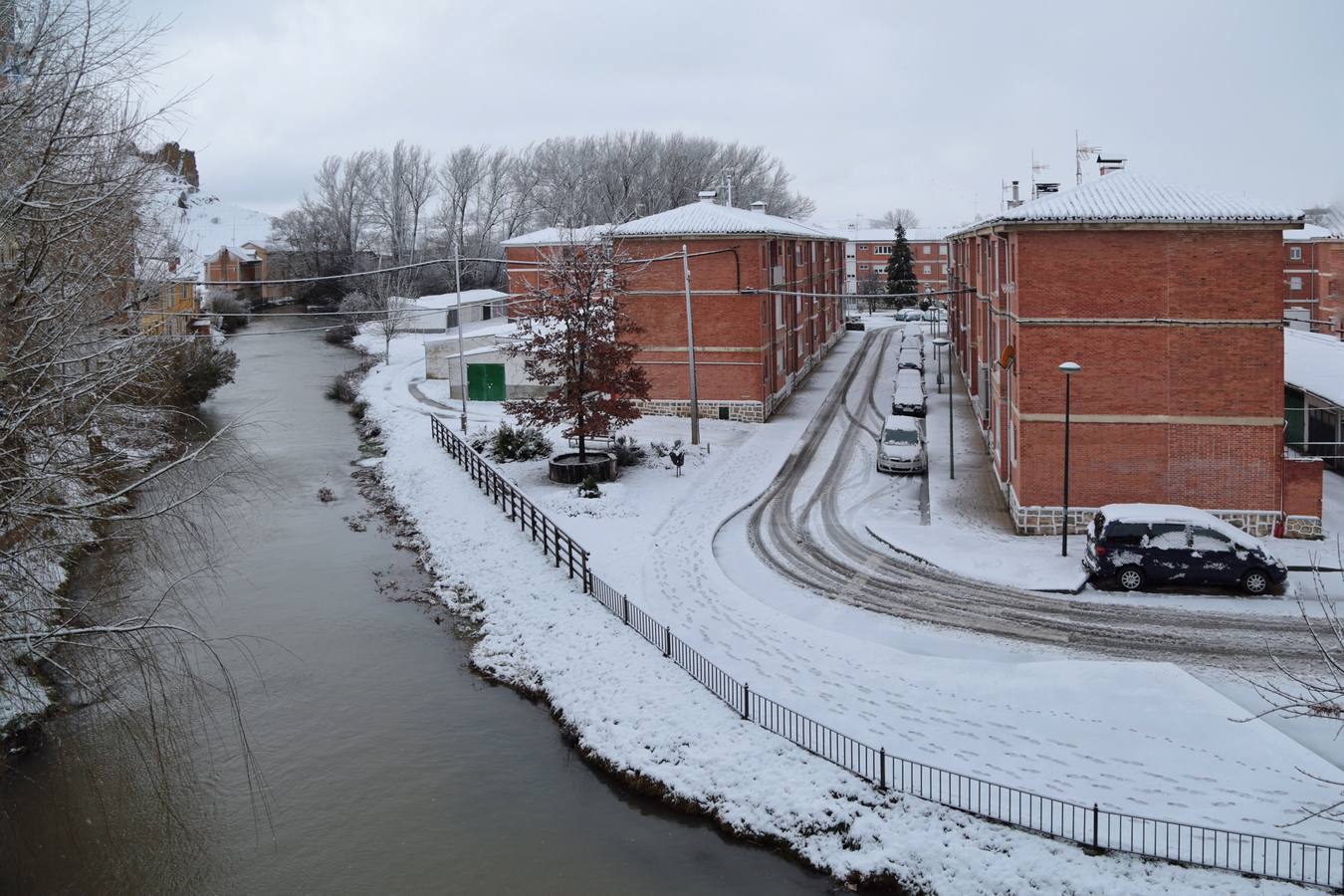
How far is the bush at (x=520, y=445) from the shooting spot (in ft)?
106

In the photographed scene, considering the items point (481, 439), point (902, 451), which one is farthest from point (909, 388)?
point (481, 439)

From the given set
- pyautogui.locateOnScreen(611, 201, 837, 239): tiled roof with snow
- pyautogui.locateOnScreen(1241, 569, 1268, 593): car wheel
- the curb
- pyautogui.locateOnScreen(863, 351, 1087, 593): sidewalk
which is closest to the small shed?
pyautogui.locateOnScreen(611, 201, 837, 239): tiled roof with snow

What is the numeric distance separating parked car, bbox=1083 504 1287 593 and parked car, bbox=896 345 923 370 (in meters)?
28.2

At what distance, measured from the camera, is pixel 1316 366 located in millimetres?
31797

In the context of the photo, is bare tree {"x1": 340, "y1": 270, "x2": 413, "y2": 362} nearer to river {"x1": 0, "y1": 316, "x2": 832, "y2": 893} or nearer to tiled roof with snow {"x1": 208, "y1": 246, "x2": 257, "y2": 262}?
tiled roof with snow {"x1": 208, "y1": 246, "x2": 257, "y2": 262}

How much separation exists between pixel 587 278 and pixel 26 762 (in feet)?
59.5

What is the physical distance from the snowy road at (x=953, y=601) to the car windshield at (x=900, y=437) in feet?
3.73

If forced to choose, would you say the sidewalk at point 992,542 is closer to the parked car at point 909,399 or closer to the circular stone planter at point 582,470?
the circular stone planter at point 582,470

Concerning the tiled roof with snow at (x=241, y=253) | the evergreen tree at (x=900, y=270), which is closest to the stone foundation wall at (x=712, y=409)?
the evergreen tree at (x=900, y=270)

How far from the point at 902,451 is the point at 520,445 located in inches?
428

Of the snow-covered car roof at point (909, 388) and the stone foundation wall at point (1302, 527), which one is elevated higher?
the snow-covered car roof at point (909, 388)

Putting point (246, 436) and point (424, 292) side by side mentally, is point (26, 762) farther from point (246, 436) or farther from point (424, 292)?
point (424, 292)

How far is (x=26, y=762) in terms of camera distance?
1520 cm

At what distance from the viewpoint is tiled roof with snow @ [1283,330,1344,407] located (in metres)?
28.6
